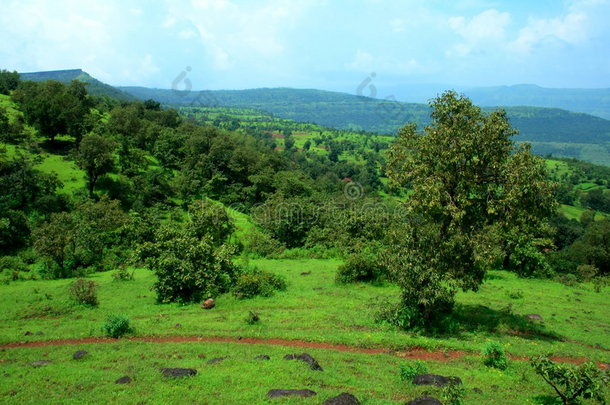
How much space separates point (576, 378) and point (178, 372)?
1307 centimetres

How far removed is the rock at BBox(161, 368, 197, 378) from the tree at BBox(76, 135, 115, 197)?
40.6 meters

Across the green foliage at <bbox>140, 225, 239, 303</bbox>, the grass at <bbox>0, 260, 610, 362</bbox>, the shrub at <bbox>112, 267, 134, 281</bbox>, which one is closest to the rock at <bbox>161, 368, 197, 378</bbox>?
the grass at <bbox>0, 260, 610, 362</bbox>

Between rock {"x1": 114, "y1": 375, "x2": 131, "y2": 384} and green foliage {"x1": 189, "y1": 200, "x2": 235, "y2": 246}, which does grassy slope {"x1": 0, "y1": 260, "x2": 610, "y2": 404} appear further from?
green foliage {"x1": 189, "y1": 200, "x2": 235, "y2": 246}

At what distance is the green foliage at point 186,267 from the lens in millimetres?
25266

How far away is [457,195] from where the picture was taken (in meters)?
18.4

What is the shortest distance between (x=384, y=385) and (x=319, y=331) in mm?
6660

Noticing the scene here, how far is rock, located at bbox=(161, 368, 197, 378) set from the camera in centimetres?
1398

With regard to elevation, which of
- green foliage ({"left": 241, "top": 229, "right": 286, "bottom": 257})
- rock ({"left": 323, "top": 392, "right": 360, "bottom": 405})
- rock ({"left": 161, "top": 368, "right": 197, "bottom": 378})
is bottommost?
green foliage ({"left": 241, "top": 229, "right": 286, "bottom": 257})

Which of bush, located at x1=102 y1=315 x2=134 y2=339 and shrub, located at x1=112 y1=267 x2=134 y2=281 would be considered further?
shrub, located at x1=112 y1=267 x2=134 y2=281

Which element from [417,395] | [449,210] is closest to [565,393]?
[417,395]

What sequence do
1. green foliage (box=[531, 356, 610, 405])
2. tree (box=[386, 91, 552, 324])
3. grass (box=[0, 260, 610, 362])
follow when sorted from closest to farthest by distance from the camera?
green foliage (box=[531, 356, 610, 405]) < tree (box=[386, 91, 552, 324]) < grass (box=[0, 260, 610, 362])

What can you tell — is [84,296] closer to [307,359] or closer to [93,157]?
[307,359]

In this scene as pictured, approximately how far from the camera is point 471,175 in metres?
18.4

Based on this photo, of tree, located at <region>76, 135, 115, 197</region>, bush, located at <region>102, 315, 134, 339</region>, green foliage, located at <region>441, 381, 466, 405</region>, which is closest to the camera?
green foliage, located at <region>441, 381, 466, 405</region>
